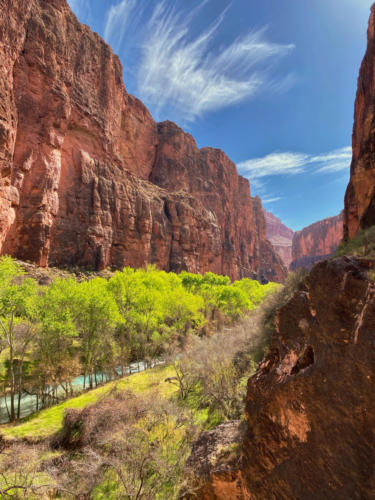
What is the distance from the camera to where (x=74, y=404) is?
53.5 ft

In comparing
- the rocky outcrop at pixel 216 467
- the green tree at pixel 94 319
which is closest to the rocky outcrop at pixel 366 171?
the rocky outcrop at pixel 216 467

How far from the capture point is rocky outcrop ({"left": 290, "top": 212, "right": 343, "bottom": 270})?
134125 millimetres

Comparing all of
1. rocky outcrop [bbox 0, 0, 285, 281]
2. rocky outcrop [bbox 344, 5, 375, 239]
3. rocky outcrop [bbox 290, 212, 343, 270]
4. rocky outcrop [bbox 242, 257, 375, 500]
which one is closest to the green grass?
rocky outcrop [bbox 242, 257, 375, 500]

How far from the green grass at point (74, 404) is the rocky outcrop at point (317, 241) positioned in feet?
425

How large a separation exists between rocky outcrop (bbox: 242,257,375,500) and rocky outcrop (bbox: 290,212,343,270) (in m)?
141

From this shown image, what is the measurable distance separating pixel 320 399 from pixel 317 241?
534 feet

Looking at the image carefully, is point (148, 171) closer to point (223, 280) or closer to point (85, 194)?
point (85, 194)

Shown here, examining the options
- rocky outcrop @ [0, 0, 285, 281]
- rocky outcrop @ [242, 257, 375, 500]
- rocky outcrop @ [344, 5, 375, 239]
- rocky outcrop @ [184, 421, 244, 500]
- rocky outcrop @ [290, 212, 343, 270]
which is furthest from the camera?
rocky outcrop @ [290, 212, 343, 270]

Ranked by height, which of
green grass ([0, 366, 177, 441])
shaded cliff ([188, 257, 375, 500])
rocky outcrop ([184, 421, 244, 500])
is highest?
shaded cliff ([188, 257, 375, 500])

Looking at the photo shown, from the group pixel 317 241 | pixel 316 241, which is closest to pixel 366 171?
pixel 317 241

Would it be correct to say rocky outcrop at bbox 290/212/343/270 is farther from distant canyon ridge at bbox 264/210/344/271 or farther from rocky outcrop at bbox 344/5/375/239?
rocky outcrop at bbox 344/5/375/239

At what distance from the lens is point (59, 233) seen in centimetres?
4372

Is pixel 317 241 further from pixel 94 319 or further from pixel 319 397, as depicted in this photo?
pixel 319 397

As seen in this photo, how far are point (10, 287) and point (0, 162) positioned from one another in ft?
83.6
